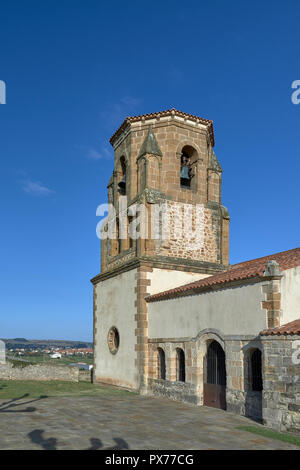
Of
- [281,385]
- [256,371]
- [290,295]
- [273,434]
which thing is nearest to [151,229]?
[290,295]

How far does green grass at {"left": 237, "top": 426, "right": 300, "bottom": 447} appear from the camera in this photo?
889cm

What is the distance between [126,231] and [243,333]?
371 inches

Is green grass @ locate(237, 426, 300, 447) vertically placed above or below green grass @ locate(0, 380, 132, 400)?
above

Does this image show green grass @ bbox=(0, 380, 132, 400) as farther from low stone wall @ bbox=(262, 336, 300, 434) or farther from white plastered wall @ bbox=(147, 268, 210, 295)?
low stone wall @ bbox=(262, 336, 300, 434)

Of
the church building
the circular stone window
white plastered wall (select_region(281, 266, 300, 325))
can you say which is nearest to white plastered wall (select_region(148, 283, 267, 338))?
the church building

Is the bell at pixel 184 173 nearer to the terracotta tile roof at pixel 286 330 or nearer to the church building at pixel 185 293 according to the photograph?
the church building at pixel 185 293

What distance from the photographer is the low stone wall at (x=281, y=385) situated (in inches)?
379

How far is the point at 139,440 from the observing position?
8.83m

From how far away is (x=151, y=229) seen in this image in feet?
60.2

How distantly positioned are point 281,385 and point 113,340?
36.2ft

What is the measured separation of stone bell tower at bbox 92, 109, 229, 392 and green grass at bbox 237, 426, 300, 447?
23.5 ft
